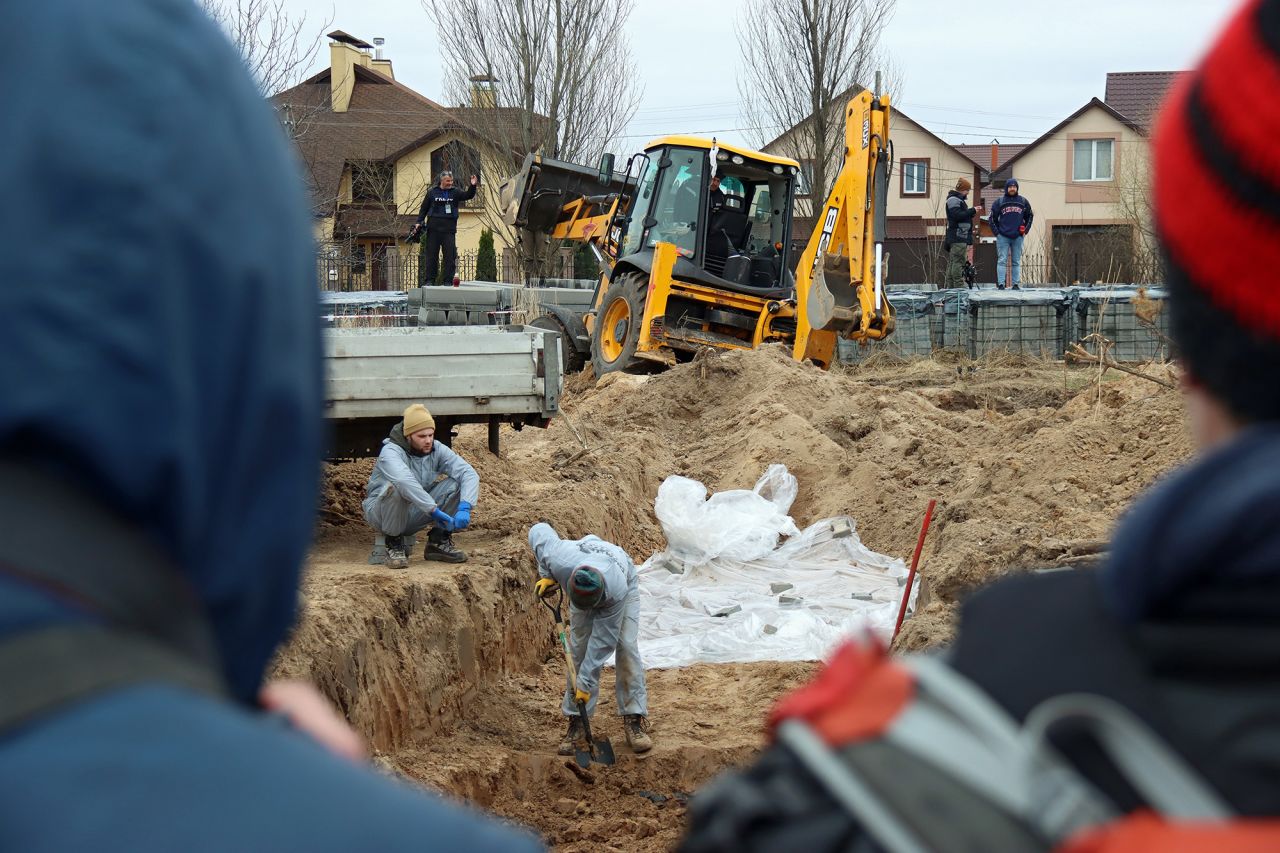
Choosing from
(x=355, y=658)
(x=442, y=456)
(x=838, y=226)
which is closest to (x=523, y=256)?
(x=838, y=226)

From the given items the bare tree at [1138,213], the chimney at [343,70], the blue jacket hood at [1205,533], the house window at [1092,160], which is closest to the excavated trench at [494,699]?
the blue jacket hood at [1205,533]

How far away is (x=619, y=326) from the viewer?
17.2m

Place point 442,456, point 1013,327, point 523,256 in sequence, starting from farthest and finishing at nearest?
point 523,256, point 1013,327, point 442,456

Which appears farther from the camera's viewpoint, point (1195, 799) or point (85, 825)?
point (1195, 799)

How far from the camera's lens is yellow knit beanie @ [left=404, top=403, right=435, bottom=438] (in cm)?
891

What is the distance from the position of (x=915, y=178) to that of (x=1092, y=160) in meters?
6.10

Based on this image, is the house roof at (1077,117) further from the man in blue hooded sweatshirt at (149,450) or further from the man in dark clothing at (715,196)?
the man in blue hooded sweatshirt at (149,450)

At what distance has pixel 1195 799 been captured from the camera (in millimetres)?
866

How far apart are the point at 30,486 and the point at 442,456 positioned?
27.9ft

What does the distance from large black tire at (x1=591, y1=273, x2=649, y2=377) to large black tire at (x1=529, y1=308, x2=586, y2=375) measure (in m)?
0.96

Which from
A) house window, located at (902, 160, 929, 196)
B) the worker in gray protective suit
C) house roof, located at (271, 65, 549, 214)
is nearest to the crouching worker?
the worker in gray protective suit

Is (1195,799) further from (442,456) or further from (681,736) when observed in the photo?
(442,456)

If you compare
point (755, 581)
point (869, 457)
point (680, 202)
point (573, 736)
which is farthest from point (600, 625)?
point (680, 202)

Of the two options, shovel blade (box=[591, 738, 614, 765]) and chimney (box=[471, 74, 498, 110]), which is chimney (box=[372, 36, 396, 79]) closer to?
chimney (box=[471, 74, 498, 110])
